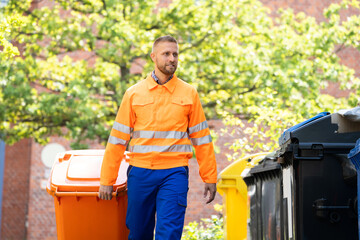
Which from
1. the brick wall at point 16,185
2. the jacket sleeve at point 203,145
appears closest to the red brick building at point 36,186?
the brick wall at point 16,185

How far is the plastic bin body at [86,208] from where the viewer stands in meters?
5.91

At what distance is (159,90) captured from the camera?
5.43m

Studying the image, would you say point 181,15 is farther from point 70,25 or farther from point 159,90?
point 159,90

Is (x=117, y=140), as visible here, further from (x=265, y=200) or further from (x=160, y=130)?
(x=265, y=200)

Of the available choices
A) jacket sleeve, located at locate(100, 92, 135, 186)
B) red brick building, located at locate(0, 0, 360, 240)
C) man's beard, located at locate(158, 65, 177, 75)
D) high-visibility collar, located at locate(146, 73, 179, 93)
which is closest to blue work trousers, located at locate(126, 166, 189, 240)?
jacket sleeve, located at locate(100, 92, 135, 186)

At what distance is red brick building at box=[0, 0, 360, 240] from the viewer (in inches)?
728

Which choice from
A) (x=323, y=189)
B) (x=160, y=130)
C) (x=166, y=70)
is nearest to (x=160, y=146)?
(x=160, y=130)

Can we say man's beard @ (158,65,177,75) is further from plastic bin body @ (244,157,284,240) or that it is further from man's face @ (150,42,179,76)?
plastic bin body @ (244,157,284,240)

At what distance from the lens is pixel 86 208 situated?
5.96m

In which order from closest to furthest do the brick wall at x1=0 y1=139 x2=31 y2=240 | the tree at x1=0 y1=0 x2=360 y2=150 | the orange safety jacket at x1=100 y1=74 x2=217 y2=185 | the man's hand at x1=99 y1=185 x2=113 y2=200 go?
the orange safety jacket at x1=100 y1=74 x2=217 y2=185, the man's hand at x1=99 y1=185 x2=113 y2=200, the tree at x1=0 y1=0 x2=360 y2=150, the brick wall at x1=0 y1=139 x2=31 y2=240

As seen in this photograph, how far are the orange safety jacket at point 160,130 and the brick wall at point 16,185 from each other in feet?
50.0

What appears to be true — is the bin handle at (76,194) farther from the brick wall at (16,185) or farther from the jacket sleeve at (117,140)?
the brick wall at (16,185)

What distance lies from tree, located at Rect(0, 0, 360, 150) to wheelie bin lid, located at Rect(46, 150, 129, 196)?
22.5 feet

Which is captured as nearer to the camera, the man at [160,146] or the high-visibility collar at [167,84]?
the man at [160,146]
